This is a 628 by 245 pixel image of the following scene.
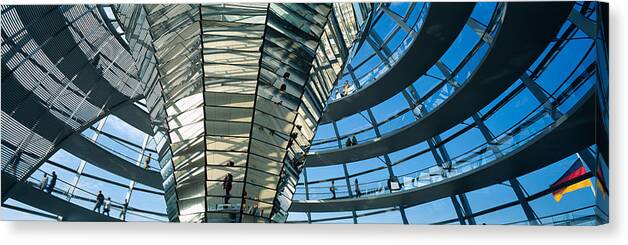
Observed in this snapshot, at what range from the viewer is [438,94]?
1549 cm

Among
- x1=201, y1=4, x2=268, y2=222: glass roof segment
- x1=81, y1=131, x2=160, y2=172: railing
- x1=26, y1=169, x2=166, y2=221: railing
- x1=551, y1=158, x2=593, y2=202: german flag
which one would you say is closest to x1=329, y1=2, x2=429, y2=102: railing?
x1=201, y1=4, x2=268, y2=222: glass roof segment

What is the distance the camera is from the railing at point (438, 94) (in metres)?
12.7

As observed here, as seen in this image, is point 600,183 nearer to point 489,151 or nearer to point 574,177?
point 574,177

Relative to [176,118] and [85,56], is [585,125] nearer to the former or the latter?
[176,118]

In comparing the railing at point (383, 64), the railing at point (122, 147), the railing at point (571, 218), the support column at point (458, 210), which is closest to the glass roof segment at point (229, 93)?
the railing at point (122, 147)

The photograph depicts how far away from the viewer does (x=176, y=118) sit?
1355 cm

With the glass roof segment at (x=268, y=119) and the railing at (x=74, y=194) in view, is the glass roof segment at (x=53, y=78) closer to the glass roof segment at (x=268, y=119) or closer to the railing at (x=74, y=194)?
the glass roof segment at (x=268, y=119)

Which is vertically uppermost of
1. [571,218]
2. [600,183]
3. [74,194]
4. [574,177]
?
[74,194]

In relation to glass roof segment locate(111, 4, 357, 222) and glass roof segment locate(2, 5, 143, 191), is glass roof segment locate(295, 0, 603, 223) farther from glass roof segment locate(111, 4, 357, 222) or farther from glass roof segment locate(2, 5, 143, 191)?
glass roof segment locate(2, 5, 143, 191)

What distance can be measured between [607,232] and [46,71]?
11.3 meters

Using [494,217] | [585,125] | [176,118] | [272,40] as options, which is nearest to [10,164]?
[176,118]

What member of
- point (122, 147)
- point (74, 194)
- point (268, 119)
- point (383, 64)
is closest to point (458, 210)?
point (268, 119)

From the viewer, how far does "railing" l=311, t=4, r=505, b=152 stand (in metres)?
12.7

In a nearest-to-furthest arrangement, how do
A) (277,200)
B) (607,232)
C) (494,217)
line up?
(607,232), (494,217), (277,200)
